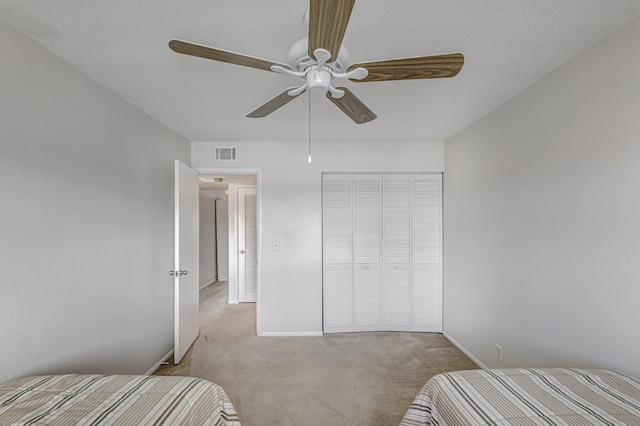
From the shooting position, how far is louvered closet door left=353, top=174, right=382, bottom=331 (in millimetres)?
3607

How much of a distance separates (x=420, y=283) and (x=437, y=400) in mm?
2360

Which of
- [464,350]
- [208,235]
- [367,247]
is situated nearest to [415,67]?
[367,247]

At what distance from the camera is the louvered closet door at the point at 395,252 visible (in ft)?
11.8

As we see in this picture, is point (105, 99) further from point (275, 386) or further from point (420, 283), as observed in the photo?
point (420, 283)

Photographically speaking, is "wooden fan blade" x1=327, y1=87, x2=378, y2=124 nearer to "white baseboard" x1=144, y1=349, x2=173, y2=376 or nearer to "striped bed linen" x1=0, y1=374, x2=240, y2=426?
"striped bed linen" x1=0, y1=374, x2=240, y2=426

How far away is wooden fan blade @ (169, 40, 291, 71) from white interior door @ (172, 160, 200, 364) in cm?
181

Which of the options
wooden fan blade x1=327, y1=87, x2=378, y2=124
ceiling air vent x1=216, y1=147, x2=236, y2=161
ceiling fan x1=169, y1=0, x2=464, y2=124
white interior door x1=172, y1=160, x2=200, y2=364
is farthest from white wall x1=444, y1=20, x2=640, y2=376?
white interior door x1=172, y1=160, x2=200, y2=364

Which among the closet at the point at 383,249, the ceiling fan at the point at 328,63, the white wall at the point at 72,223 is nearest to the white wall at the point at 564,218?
the closet at the point at 383,249

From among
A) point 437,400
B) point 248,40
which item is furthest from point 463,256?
point 248,40

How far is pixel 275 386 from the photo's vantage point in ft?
8.00

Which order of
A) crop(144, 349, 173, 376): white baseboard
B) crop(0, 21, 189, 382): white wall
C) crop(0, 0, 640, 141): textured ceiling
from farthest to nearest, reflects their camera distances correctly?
crop(144, 349, 173, 376): white baseboard < crop(0, 21, 189, 382): white wall < crop(0, 0, 640, 141): textured ceiling

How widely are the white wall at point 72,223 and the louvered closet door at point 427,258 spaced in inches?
112

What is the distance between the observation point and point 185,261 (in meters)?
2.94

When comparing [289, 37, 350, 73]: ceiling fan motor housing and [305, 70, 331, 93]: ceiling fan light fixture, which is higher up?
[289, 37, 350, 73]: ceiling fan motor housing
